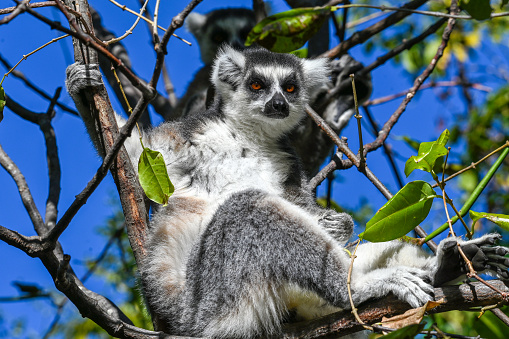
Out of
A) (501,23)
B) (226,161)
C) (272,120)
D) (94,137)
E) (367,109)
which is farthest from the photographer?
(501,23)

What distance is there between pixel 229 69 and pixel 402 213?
283 centimetres

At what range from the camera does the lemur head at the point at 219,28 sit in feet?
29.8

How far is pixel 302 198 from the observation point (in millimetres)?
4582

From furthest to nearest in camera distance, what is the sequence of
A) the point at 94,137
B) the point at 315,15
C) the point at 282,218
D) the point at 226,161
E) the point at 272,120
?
1. the point at 272,120
2. the point at 226,161
3. the point at 94,137
4. the point at 282,218
5. the point at 315,15

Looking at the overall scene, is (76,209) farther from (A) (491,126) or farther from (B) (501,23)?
(B) (501,23)

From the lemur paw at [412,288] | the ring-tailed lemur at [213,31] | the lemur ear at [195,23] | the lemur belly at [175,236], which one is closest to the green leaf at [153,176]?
the lemur belly at [175,236]

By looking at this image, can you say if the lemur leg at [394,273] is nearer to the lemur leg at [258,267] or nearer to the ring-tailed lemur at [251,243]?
the ring-tailed lemur at [251,243]

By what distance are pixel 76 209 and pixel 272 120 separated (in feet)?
7.37

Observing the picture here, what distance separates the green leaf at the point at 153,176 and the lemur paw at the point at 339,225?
1.69 metres

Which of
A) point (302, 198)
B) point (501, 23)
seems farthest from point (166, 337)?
point (501, 23)

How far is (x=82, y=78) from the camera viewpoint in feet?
12.2

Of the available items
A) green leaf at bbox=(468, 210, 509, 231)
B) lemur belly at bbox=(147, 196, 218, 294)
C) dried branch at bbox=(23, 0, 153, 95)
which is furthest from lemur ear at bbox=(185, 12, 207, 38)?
green leaf at bbox=(468, 210, 509, 231)

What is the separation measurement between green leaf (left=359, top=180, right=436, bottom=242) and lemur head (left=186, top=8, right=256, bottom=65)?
6481mm

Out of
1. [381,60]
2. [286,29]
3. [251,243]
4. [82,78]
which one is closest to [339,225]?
[251,243]
